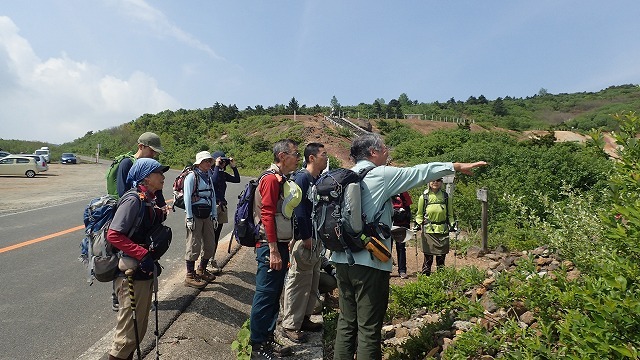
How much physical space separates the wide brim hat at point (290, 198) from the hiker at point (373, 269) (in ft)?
2.45

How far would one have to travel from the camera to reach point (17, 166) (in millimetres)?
25469

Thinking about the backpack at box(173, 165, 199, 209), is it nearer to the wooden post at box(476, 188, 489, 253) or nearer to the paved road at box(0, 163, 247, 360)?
the paved road at box(0, 163, 247, 360)

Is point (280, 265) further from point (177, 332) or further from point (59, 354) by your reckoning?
point (59, 354)

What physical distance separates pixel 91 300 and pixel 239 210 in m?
2.60

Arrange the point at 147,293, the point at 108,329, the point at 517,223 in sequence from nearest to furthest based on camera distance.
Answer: the point at 147,293 < the point at 108,329 < the point at 517,223

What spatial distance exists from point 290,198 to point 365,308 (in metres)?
1.17

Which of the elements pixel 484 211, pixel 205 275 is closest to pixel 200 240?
pixel 205 275

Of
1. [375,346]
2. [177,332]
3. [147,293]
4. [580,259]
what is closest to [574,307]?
[580,259]

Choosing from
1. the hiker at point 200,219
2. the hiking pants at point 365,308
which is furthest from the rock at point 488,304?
the hiker at point 200,219

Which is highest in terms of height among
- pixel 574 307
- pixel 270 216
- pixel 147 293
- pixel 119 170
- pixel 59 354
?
pixel 119 170

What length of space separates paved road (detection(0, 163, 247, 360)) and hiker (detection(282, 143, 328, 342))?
1702 millimetres

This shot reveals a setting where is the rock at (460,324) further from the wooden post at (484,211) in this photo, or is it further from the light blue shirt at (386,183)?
the wooden post at (484,211)

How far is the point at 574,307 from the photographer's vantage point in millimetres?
2332

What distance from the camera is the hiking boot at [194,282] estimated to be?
5.08 meters
